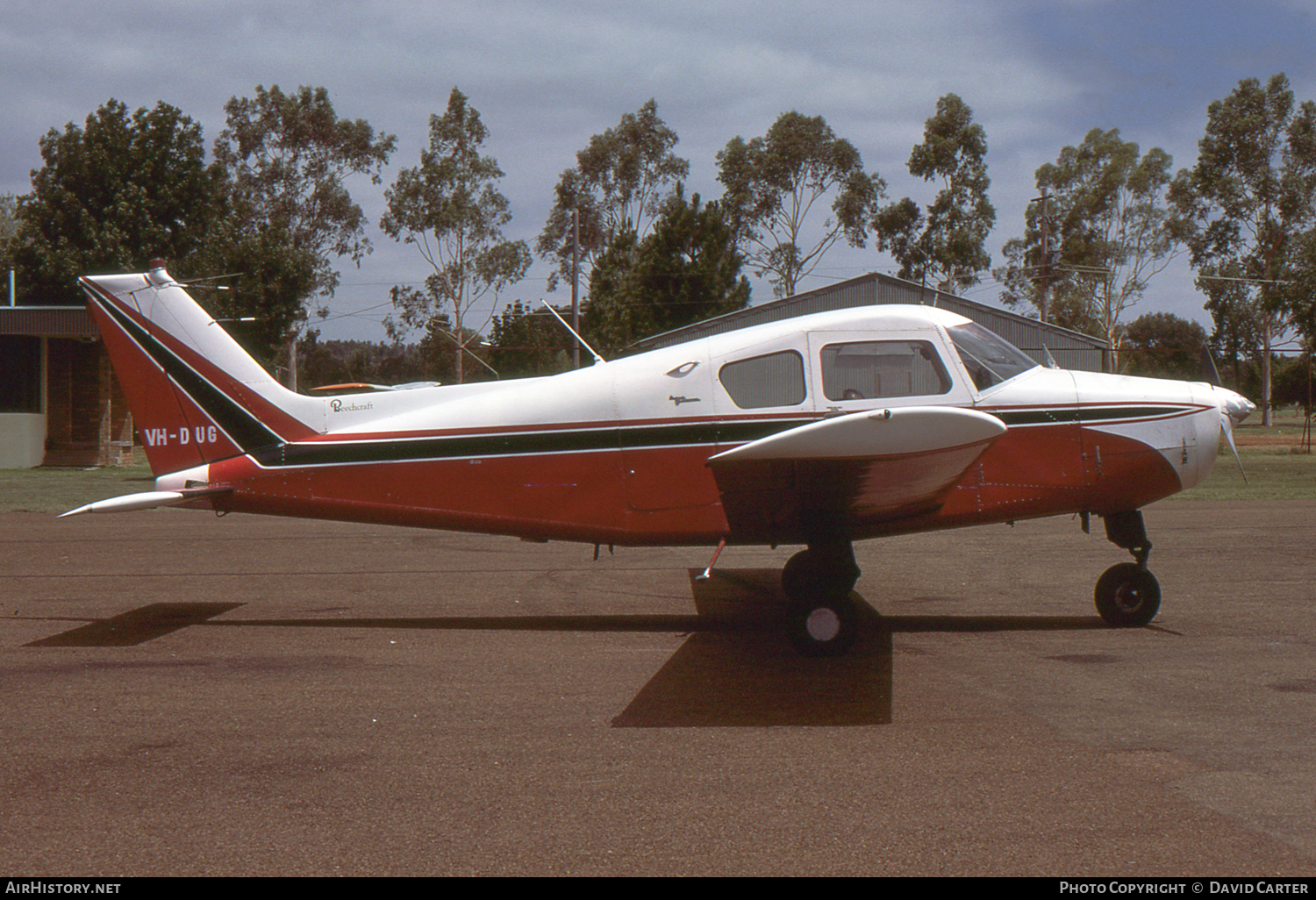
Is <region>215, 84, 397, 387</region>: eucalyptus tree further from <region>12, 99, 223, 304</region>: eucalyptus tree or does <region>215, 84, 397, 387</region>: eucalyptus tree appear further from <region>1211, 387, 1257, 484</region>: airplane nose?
<region>1211, 387, 1257, 484</region>: airplane nose

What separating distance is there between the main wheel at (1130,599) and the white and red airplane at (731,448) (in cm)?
1

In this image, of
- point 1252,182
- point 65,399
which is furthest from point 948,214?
point 65,399

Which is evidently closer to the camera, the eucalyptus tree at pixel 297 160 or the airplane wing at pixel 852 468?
the airplane wing at pixel 852 468

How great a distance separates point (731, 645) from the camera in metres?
7.43

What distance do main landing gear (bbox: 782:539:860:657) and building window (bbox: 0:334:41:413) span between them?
30.4 m

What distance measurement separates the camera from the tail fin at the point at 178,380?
319 inches

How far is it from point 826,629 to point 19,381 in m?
31.0

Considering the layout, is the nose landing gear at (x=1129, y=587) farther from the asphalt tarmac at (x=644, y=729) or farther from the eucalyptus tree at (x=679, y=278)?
the eucalyptus tree at (x=679, y=278)

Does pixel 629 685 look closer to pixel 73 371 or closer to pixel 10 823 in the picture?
pixel 10 823

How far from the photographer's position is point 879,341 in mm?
7438

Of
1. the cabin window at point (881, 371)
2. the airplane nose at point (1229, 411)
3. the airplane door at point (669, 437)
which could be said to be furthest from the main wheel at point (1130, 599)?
the airplane door at point (669, 437)

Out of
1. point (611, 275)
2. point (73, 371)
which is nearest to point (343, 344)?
point (611, 275)

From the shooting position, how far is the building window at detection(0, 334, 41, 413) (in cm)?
3066
